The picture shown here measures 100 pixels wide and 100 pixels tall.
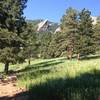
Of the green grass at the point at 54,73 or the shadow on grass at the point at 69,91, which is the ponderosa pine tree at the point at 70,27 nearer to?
the green grass at the point at 54,73

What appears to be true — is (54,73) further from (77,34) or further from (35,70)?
(77,34)

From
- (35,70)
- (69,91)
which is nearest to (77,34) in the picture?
(35,70)

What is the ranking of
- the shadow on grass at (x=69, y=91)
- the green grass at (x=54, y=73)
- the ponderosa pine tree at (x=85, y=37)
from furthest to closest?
the ponderosa pine tree at (x=85, y=37), the green grass at (x=54, y=73), the shadow on grass at (x=69, y=91)

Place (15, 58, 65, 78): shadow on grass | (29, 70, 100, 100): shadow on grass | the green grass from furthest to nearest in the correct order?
(15, 58, 65, 78): shadow on grass < the green grass < (29, 70, 100, 100): shadow on grass

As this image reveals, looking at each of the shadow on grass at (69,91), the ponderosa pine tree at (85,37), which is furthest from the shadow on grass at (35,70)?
the ponderosa pine tree at (85,37)

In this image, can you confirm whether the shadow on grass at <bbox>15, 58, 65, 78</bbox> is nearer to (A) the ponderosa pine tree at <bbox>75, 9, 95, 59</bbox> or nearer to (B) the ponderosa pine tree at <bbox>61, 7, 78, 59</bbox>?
(A) the ponderosa pine tree at <bbox>75, 9, 95, 59</bbox>

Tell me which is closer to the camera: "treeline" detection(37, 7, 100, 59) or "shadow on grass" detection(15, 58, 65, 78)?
"shadow on grass" detection(15, 58, 65, 78)

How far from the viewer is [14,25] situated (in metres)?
43.9

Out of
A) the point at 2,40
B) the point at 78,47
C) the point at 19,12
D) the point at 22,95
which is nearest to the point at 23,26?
the point at 19,12

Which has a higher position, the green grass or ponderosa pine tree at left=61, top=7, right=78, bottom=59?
ponderosa pine tree at left=61, top=7, right=78, bottom=59

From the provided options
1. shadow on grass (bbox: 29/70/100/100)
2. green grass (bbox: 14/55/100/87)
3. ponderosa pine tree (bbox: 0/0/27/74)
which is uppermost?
ponderosa pine tree (bbox: 0/0/27/74)

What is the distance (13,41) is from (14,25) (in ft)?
12.9

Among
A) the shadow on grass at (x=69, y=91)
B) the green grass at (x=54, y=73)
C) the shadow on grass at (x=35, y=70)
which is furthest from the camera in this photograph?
the shadow on grass at (x=35, y=70)

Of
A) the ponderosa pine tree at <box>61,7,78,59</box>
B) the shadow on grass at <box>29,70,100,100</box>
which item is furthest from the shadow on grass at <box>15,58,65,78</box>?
the ponderosa pine tree at <box>61,7,78,59</box>
